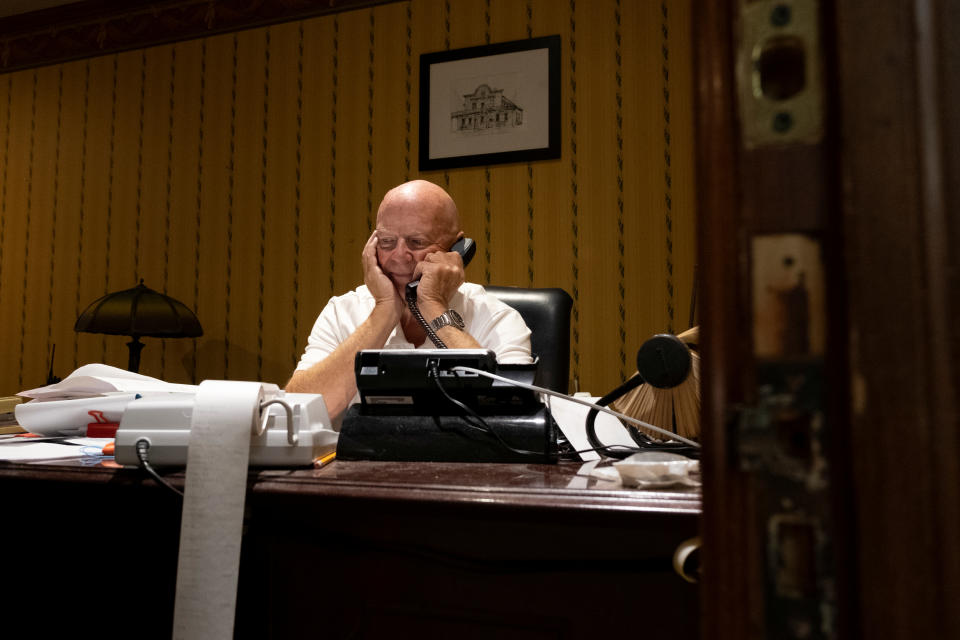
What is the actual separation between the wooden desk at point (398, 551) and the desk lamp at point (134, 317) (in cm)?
204

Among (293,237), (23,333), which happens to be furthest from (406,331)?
(23,333)

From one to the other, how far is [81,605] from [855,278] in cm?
92

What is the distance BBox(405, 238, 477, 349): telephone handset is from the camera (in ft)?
4.98

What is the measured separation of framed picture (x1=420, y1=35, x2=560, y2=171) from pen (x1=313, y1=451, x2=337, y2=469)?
2142 mm

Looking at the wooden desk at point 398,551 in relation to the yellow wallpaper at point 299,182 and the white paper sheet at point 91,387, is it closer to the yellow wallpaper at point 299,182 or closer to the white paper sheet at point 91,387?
the white paper sheet at point 91,387

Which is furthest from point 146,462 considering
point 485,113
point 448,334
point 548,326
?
point 485,113

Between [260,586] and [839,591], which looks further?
[260,586]

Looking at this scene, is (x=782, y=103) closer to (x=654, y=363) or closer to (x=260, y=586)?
(x=654, y=363)

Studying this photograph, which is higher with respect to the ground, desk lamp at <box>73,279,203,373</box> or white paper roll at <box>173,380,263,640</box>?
desk lamp at <box>73,279,203,373</box>

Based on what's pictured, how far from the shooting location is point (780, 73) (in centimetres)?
25

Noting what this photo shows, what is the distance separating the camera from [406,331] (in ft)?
6.06

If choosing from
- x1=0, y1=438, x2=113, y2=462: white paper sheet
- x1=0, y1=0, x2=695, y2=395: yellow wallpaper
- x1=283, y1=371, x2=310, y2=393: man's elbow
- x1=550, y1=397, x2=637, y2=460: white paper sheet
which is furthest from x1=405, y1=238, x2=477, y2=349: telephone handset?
x1=0, y1=0, x2=695, y2=395: yellow wallpaper

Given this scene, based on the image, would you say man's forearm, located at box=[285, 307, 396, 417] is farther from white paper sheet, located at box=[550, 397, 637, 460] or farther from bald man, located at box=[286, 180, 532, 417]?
white paper sheet, located at box=[550, 397, 637, 460]

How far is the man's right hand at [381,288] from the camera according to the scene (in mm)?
1701
